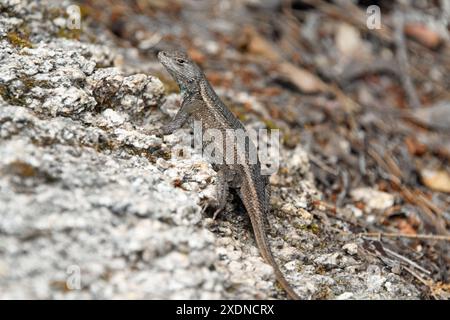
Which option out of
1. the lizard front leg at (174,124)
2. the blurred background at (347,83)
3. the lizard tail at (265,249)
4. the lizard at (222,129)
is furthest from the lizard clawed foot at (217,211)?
the blurred background at (347,83)

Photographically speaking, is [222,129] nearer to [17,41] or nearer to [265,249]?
[265,249]

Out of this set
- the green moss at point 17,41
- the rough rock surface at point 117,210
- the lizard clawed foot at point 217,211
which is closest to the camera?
the rough rock surface at point 117,210

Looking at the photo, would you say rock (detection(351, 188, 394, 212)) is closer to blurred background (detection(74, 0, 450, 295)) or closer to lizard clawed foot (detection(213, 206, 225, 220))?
blurred background (detection(74, 0, 450, 295))

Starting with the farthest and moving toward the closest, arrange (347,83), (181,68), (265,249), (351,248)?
(347,83), (181,68), (351,248), (265,249)

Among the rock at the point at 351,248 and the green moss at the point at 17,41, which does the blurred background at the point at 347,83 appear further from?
the green moss at the point at 17,41

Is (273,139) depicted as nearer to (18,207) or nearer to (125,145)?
(125,145)

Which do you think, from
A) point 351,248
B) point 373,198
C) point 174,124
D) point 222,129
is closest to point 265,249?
point 351,248
